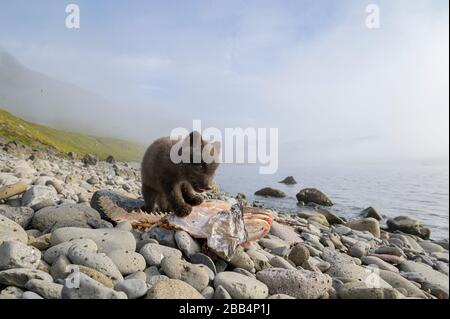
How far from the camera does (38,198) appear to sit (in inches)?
220

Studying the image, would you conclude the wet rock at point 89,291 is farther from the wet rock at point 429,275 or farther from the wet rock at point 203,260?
the wet rock at point 429,275

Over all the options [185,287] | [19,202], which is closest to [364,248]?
[185,287]

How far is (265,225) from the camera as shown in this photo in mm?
5012

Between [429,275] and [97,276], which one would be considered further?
[429,275]

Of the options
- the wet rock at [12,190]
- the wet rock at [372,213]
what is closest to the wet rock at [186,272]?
the wet rock at [12,190]

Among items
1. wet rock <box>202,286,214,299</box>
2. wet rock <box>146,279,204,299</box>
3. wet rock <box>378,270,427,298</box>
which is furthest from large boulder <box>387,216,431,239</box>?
wet rock <box>146,279,204,299</box>

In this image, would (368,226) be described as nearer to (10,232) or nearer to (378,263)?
(378,263)

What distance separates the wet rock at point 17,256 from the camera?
3232mm

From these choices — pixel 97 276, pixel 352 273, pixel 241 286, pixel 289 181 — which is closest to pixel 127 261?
pixel 97 276

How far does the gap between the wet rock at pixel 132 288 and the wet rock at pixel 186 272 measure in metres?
0.49

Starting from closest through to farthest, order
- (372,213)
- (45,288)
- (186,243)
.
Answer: (45,288) → (186,243) → (372,213)

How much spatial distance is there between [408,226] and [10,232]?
10.8 metres

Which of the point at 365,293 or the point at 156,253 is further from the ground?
the point at 156,253
